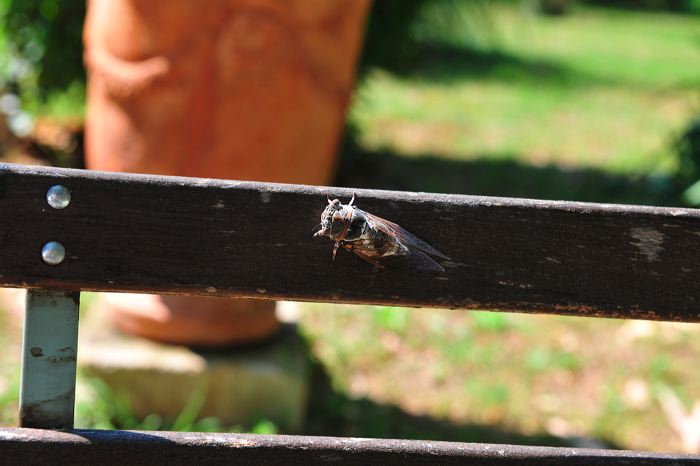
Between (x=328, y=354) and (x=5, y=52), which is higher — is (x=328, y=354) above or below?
below

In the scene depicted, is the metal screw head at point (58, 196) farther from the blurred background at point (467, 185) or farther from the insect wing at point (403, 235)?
the blurred background at point (467, 185)

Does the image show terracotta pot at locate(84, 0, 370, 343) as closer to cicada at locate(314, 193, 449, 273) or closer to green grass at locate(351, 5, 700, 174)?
cicada at locate(314, 193, 449, 273)

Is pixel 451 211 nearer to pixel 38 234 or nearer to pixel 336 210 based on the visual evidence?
pixel 336 210

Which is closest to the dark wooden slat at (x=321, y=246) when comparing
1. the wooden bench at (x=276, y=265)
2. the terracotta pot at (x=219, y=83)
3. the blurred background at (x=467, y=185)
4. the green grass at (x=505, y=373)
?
the wooden bench at (x=276, y=265)

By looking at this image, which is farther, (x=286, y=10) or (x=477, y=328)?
(x=477, y=328)

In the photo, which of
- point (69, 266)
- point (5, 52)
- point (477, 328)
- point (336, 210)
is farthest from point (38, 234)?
point (5, 52)

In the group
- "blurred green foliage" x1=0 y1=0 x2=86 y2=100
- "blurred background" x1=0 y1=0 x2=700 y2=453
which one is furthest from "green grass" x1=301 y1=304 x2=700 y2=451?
"blurred green foliage" x1=0 y1=0 x2=86 y2=100
